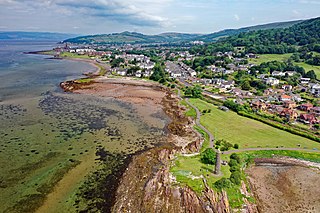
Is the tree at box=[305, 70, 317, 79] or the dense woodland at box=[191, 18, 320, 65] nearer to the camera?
the tree at box=[305, 70, 317, 79]

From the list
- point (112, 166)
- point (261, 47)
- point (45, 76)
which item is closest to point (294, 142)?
point (112, 166)

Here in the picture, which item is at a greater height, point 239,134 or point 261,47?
point 261,47

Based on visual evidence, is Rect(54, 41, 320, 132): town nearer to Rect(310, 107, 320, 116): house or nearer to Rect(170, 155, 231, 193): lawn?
Rect(310, 107, 320, 116): house

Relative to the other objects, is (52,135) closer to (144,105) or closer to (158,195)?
(158,195)

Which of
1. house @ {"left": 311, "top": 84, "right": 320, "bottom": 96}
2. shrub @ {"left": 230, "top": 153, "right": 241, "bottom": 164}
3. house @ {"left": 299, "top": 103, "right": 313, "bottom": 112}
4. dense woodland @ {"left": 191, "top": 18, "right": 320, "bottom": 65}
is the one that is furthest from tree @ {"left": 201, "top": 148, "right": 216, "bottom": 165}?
dense woodland @ {"left": 191, "top": 18, "right": 320, "bottom": 65}

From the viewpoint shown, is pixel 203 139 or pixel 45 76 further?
pixel 45 76

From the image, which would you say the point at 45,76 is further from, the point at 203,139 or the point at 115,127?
the point at 203,139

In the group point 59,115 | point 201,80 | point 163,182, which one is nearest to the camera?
point 163,182

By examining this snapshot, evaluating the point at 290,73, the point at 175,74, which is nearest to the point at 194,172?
the point at 175,74
